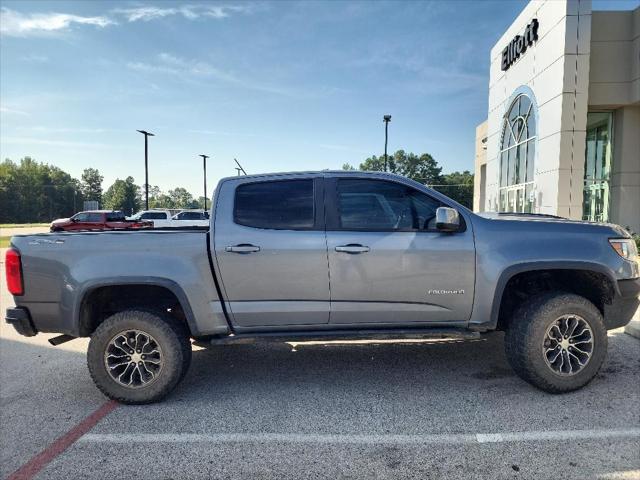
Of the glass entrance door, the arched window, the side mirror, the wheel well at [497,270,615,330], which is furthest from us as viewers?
the arched window

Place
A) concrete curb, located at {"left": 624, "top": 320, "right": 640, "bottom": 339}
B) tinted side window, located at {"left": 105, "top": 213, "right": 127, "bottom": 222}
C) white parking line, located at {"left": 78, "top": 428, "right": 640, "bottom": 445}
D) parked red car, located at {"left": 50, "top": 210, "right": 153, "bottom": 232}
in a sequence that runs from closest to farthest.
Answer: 1. white parking line, located at {"left": 78, "top": 428, "right": 640, "bottom": 445}
2. concrete curb, located at {"left": 624, "top": 320, "right": 640, "bottom": 339}
3. parked red car, located at {"left": 50, "top": 210, "right": 153, "bottom": 232}
4. tinted side window, located at {"left": 105, "top": 213, "right": 127, "bottom": 222}

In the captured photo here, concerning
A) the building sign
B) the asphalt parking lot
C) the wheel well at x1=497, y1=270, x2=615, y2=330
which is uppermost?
the building sign

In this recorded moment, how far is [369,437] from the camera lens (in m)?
3.08

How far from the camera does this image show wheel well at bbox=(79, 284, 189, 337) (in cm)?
374

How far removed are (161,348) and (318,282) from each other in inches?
57.4

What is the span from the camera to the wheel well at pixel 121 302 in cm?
374

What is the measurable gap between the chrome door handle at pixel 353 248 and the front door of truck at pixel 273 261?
137mm

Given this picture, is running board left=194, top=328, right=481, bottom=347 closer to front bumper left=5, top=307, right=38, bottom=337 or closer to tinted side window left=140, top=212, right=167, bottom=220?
front bumper left=5, top=307, right=38, bottom=337

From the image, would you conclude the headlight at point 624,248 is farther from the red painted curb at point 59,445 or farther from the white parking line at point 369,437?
the red painted curb at point 59,445

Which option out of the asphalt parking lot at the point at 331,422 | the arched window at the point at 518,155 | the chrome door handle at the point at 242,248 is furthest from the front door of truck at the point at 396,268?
the arched window at the point at 518,155

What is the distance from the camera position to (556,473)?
2631mm

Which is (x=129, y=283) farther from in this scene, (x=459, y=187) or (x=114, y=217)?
(x=459, y=187)

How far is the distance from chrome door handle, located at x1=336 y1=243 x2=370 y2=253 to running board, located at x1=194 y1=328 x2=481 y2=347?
0.73 metres

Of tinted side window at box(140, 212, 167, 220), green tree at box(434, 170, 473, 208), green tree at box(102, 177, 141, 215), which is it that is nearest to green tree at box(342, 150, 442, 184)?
green tree at box(434, 170, 473, 208)
